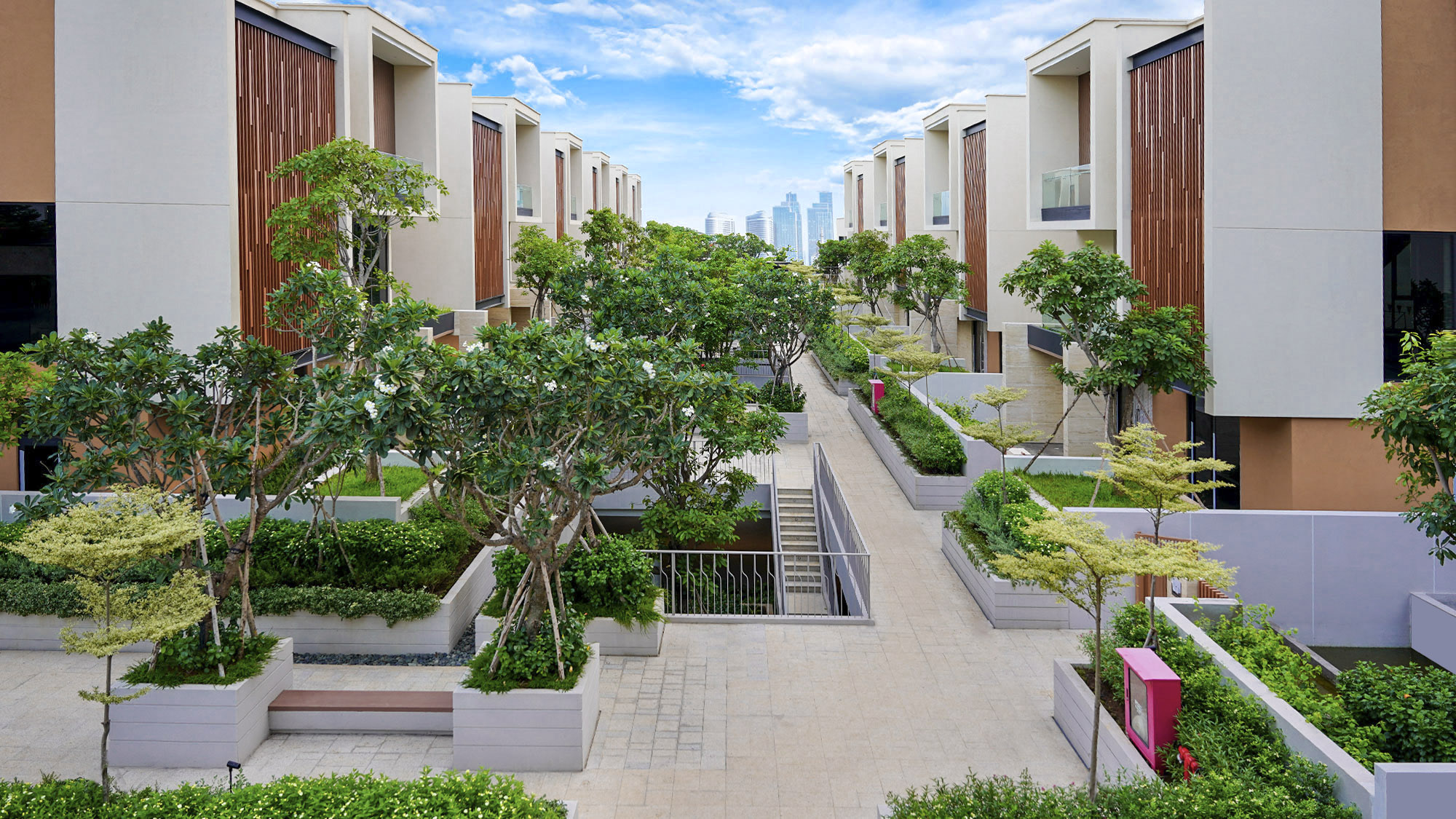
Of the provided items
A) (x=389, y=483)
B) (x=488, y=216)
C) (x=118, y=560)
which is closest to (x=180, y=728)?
(x=118, y=560)

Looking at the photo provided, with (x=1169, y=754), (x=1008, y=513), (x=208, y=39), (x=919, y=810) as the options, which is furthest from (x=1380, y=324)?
(x=208, y=39)

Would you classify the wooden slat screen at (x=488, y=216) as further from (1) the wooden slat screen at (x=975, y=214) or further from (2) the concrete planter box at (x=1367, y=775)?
(2) the concrete planter box at (x=1367, y=775)

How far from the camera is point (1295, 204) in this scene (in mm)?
17188

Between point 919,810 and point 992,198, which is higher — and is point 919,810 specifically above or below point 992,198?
below

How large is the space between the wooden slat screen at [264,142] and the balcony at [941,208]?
25498mm

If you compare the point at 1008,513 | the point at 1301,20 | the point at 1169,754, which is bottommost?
the point at 1169,754

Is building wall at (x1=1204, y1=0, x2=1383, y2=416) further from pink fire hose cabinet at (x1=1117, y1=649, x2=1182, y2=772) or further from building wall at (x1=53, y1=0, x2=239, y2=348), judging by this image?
building wall at (x1=53, y1=0, x2=239, y2=348)

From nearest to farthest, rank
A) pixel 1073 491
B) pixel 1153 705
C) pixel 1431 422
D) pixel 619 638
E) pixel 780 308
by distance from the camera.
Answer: pixel 1153 705 < pixel 1431 422 < pixel 619 638 < pixel 1073 491 < pixel 780 308

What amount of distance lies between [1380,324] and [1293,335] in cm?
141

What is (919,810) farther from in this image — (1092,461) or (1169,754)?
(1092,461)

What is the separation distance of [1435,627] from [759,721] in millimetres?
10503

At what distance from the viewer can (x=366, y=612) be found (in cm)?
1350

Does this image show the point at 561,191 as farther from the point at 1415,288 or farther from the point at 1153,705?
the point at 1153,705

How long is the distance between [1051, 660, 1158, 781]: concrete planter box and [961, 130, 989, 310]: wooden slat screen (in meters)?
24.3
